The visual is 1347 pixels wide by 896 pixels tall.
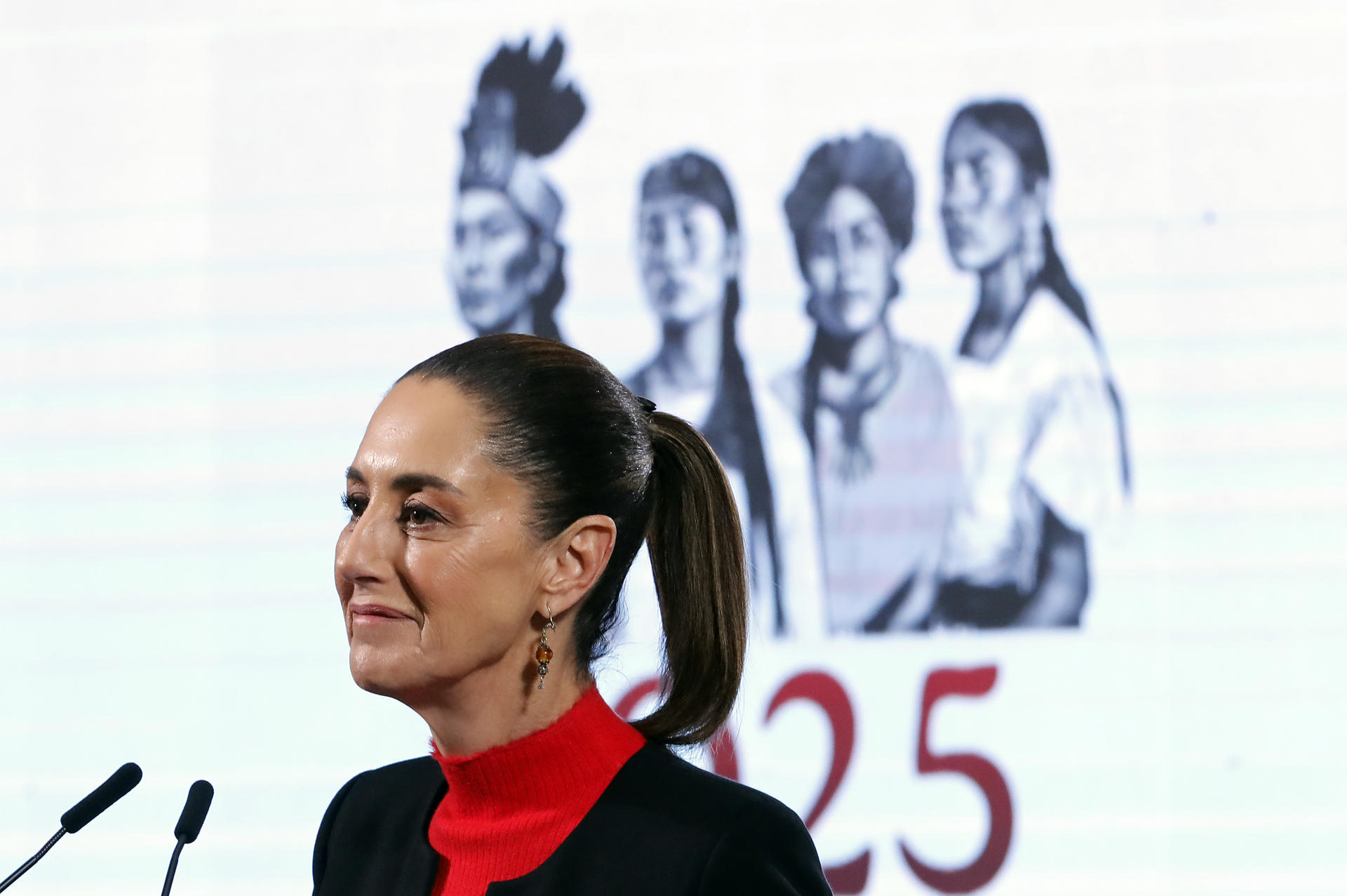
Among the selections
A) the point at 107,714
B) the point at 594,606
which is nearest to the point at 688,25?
the point at 594,606

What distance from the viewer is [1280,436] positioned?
7.10ft

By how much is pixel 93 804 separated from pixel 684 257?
142 centimetres

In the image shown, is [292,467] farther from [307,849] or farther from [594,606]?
[594,606]

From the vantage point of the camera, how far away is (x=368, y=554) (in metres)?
1.18

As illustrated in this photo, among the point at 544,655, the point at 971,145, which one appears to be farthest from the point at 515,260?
the point at 544,655

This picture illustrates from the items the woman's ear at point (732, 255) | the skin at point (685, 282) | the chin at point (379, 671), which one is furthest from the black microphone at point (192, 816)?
the woman's ear at point (732, 255)

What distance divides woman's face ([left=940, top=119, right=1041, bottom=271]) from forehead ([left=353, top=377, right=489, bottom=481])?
48.9 inches

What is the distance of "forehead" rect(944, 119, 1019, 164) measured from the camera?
2252 millimetres

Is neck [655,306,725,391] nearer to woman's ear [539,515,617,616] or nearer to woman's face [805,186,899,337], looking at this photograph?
woman's face [805,186,899,337]

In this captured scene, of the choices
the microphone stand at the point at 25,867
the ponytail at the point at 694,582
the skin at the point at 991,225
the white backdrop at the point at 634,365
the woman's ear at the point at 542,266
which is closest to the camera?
the microphone stand at the point at 25,867

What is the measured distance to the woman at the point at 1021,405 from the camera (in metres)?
2.18

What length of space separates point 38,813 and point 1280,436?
6.75 ft

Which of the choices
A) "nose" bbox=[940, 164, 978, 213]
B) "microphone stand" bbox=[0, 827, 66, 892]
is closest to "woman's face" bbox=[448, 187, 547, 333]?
"nose" bbox=[940, 164, 978, 213]

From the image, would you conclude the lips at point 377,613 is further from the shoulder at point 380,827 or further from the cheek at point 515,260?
the cheek at point 515,260
